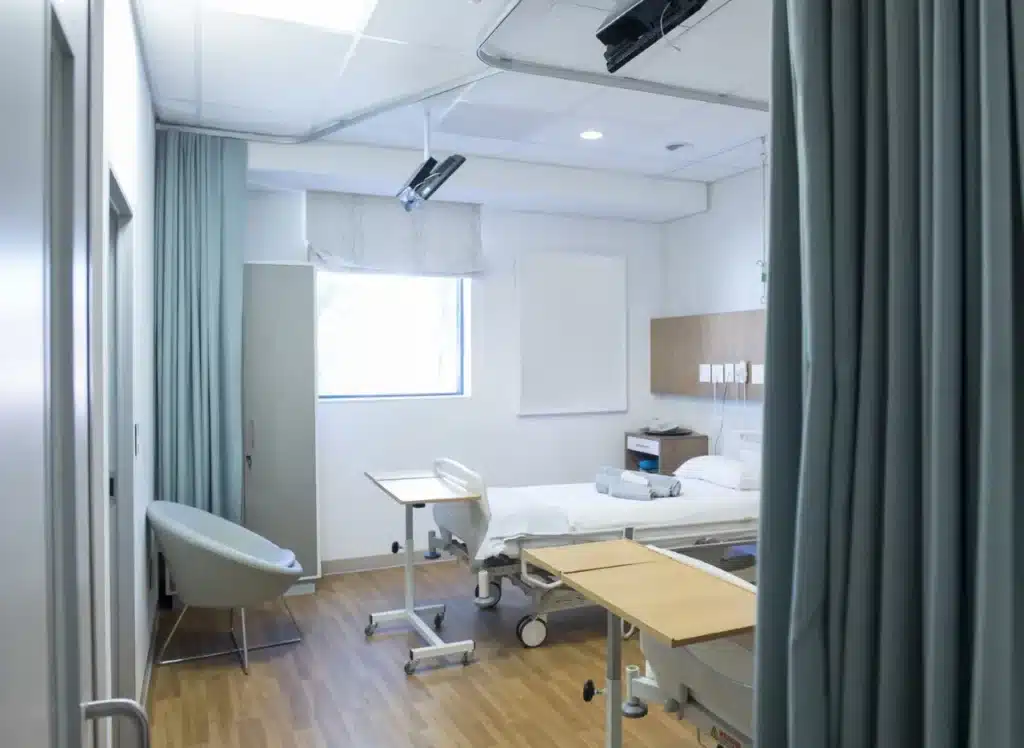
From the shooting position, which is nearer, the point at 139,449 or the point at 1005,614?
the point at 1005,614

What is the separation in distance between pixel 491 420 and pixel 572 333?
3.07 ft

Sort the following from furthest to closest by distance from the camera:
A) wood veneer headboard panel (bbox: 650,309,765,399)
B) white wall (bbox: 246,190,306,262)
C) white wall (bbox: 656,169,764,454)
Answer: white wall (bbox: 656,169,764,454)
wood veneer headboard panel (bbox: 650,309,765,399)
white wall (bbox: 246,190,306,262)

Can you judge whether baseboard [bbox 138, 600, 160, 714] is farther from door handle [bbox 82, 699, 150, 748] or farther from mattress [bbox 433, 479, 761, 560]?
door handle [bbox 82, 699, 150, 748]

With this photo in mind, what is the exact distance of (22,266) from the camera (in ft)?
2.15

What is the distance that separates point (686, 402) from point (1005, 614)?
16.6 feet

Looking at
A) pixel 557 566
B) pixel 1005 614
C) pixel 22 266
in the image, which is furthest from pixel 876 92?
pixel 557 566

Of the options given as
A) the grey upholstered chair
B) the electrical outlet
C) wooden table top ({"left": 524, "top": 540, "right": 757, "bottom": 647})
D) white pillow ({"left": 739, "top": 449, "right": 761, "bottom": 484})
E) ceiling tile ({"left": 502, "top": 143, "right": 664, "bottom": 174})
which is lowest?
the grey upholstered chair

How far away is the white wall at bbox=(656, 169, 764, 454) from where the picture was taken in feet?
17.1

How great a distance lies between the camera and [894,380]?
0.96 metres

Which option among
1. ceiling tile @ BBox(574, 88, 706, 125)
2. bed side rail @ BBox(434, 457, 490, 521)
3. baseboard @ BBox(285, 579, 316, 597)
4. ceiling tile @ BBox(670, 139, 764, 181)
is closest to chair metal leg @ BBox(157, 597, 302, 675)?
baseboard @ BBox(285, 579, 316, 597)

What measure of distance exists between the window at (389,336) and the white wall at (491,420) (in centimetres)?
16

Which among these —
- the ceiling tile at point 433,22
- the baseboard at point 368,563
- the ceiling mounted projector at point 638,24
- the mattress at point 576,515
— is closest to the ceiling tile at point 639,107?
the ceiling tile at point 433,22

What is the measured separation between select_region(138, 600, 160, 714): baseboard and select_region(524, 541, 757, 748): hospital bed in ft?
5.60

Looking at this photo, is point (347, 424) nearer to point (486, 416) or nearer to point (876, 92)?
point (486, 416)
